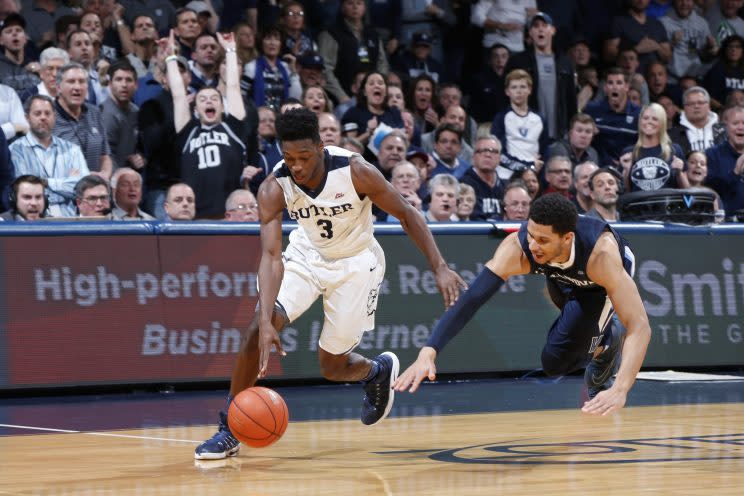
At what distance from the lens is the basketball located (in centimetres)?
752

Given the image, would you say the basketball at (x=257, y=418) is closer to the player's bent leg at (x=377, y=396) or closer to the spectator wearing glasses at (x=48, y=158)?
the player's bent leg at (x=377, y=396)

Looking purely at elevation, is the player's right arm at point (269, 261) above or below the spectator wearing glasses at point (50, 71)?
below

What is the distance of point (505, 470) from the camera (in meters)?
7.30

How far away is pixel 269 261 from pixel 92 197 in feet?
14.7

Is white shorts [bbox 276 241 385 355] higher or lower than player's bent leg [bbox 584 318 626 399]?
higher

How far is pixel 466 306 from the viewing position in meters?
7.39

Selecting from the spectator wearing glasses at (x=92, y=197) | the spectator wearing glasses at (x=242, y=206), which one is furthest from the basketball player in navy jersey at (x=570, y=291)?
the spectator wearing glasses at (x=92, y=197)

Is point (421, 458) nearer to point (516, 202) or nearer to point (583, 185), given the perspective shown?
point (516, 202)

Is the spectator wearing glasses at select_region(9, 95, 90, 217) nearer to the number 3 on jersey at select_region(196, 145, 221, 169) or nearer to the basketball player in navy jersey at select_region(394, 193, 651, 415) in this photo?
the number 3 on jersey at select_region(196, 145, 221, 169)

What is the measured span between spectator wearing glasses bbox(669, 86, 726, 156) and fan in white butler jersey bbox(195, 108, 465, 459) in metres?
9.40

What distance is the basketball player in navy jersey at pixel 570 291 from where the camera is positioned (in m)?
7.11

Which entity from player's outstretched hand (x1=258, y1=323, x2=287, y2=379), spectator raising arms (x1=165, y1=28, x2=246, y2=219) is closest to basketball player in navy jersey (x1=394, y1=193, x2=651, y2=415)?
player's outstretched hand (x1=258, y1=323, x2=287, y2=379)

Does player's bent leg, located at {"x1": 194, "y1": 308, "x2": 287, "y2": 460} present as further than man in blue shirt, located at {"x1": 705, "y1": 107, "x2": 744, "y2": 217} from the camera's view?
No

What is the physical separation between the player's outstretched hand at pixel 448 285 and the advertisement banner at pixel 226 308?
13.9ft
